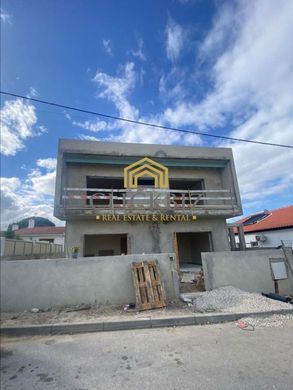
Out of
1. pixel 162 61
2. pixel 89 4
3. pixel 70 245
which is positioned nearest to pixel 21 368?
pixel 70 245

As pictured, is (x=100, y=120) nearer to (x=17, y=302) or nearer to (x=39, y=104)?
(x=39, y=104)

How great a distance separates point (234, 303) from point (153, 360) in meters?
3.08

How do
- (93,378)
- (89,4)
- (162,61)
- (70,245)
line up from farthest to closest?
(70,245)
(162,61)
(89,4)
(93,378)

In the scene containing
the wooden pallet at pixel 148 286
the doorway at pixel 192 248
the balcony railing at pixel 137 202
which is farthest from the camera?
the doorway at pixel 192 248

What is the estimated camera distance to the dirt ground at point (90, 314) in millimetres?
4418

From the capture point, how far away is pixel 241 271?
6324 millimetres

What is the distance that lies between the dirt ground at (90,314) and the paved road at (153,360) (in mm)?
517

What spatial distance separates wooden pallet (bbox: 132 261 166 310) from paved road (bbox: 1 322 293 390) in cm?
107

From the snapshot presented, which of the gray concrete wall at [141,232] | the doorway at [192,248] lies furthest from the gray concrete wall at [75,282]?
the doorway at [192,248]

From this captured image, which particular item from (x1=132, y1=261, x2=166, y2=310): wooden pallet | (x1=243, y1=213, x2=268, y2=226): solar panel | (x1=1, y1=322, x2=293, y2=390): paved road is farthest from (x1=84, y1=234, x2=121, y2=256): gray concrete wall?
(x1=243, y1=213, x2=268, y2=226): solar panel

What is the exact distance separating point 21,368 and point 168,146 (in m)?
9.76

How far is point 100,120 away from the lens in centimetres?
764

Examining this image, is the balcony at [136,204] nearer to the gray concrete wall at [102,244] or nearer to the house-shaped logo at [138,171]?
the house-shaped logo at [138,171]

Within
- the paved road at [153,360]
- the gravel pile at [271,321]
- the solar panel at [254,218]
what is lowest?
the gravel pile at [271,321]
